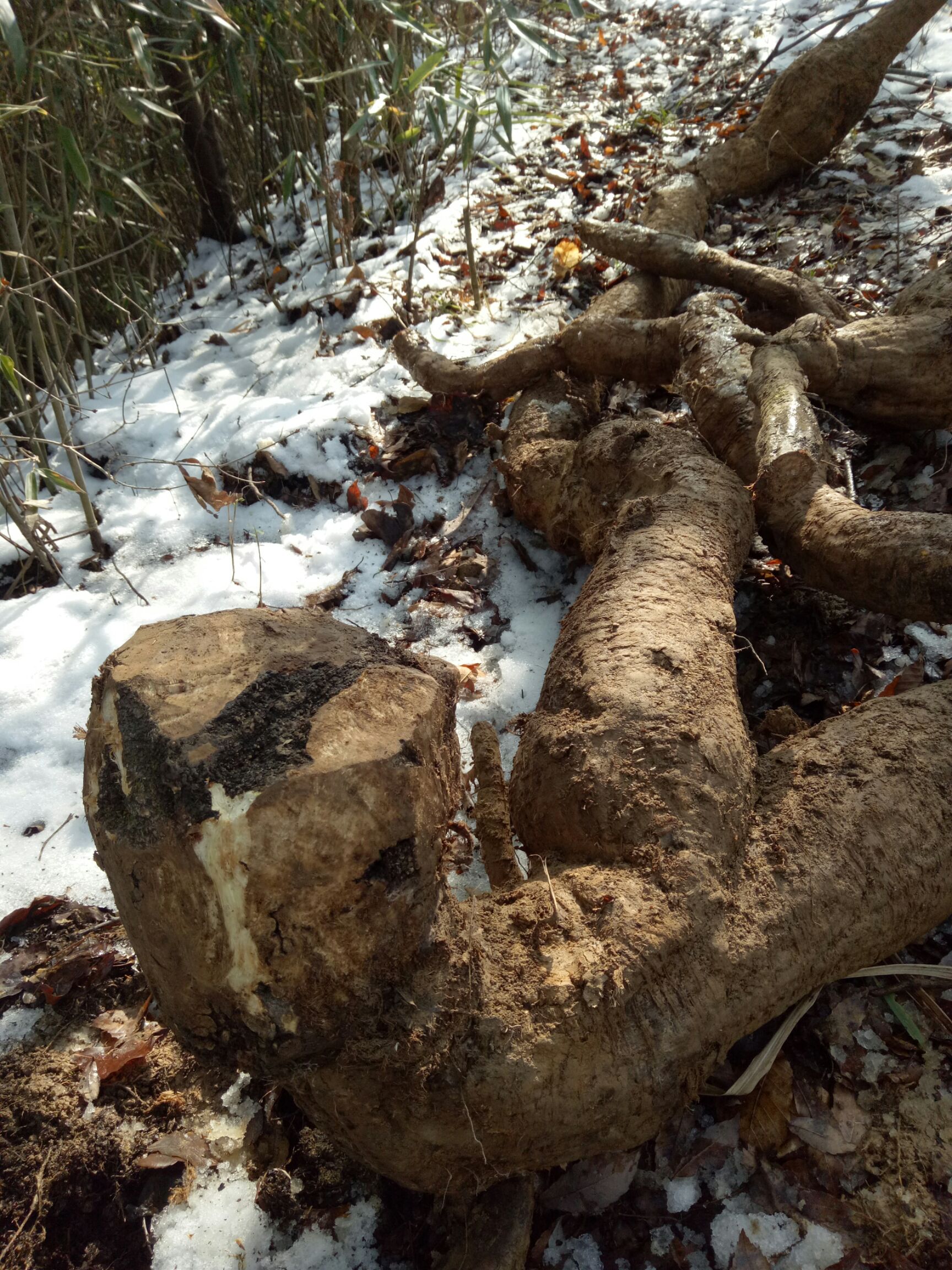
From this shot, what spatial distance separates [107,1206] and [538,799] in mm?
1125

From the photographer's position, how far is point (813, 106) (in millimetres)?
3887

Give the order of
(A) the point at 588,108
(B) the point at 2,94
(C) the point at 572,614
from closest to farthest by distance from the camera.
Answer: (C) the point at 572,614 → (B) the point at 2,94 → (A) the point at 588,108

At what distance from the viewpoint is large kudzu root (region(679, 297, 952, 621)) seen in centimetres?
197

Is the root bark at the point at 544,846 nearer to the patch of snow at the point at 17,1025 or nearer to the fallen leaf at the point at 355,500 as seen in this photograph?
the patch of snow at the point at 17,1025

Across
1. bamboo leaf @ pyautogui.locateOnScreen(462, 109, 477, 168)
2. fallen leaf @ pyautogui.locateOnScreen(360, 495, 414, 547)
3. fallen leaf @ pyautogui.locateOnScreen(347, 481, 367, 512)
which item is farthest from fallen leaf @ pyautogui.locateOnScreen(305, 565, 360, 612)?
bamboo leaf @ pyautogui.locateOnScreen(462, 109, 477, 168)

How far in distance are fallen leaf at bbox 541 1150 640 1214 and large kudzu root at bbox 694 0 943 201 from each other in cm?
416

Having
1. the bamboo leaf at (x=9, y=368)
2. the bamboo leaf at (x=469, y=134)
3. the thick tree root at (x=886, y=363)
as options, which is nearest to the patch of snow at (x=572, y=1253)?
the bamboo leaf at (x=9, y=368)

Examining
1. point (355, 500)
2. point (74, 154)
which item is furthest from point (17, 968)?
point (74, 154)

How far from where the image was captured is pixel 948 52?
15.5 feet

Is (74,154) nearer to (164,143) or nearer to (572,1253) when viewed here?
(164,143)

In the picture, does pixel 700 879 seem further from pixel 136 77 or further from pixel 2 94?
pixel 136 77

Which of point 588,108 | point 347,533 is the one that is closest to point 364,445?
point 347,533

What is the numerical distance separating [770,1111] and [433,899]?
2.82 ft

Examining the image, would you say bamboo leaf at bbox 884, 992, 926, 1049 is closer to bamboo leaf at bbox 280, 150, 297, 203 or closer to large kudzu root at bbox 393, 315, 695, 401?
large kudzu root at bbox 393, 315, 695, 401
